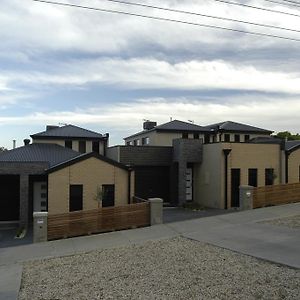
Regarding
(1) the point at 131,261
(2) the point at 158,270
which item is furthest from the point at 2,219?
(2) the point at 158,270

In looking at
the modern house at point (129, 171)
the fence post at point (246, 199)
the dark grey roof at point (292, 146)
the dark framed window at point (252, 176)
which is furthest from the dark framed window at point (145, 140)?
the fence post at point (246, 199)

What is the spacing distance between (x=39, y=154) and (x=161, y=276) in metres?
18.0

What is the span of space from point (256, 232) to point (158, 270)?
6110 mm

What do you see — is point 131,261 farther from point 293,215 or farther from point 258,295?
point 293,215

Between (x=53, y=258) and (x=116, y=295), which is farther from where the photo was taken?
(x=53, y=258)

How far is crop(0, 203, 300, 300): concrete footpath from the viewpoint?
39.5 ft

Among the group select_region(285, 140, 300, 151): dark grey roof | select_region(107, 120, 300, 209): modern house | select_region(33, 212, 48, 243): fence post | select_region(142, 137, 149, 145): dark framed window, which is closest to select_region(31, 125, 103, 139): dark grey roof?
select_region(107, 120, 300, 209): modern house

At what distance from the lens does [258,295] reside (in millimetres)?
8570

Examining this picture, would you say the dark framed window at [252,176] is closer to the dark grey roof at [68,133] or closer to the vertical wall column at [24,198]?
the dark grey roof at [68,133]

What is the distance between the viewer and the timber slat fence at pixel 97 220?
17586 millimetres

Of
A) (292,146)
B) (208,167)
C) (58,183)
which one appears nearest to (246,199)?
(208,167)

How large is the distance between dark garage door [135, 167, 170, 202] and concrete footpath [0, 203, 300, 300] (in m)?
9.27

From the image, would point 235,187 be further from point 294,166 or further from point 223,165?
point 294,166

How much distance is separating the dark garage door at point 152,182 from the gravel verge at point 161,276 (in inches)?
593
